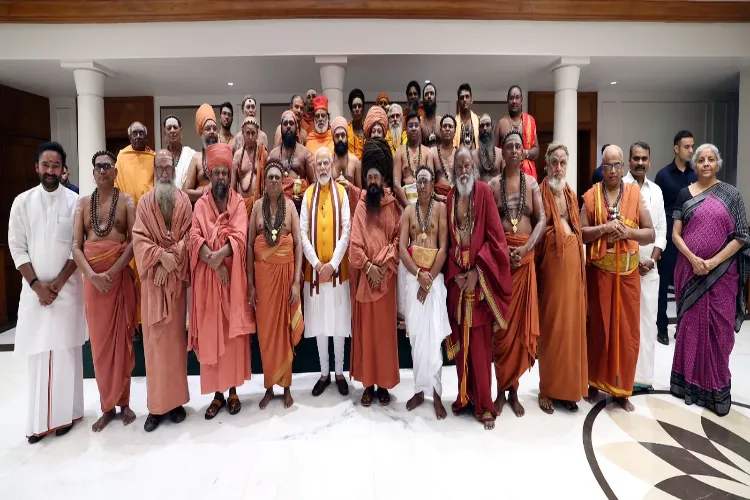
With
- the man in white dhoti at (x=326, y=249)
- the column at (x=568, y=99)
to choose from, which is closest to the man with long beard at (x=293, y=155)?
the man in white dhoti at (x=326, y=249)

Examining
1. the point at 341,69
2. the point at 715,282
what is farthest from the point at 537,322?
the point at 341,69

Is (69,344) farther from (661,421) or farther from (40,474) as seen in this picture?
(661,421)

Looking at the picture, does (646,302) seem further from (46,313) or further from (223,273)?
(46,313)

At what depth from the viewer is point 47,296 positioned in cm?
308

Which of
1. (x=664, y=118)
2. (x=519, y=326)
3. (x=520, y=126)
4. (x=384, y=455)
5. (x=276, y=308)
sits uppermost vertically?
(x=664, y=118)

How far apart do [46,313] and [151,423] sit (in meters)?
1.05

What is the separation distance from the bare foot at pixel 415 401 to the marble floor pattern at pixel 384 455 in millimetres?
61

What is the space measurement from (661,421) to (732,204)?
1670 mm

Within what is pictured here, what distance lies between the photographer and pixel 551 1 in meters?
5.89

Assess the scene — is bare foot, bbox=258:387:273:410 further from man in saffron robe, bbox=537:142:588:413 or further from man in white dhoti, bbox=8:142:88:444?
man in saffron robe, bbox=537:142:588:413

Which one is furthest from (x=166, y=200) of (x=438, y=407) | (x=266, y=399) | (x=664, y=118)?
(x=664, y=118)

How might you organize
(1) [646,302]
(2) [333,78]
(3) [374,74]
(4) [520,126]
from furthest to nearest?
(3) [374,74], (2) [333,78], (4) [520,126], (1) [646,302]

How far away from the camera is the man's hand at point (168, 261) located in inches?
120

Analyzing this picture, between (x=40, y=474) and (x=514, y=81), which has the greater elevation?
(x=514, y=81)
